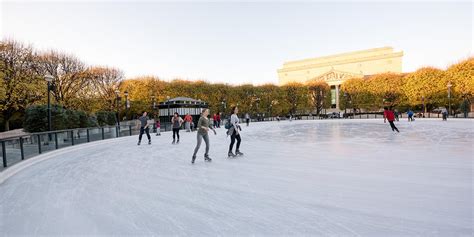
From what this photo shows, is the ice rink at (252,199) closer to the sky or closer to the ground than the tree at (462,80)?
closer to the ground

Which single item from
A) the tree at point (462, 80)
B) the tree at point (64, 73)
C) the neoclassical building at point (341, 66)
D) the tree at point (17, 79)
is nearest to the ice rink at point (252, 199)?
the tree at point (17, 79)

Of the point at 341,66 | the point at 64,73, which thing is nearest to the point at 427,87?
the point at 341,66

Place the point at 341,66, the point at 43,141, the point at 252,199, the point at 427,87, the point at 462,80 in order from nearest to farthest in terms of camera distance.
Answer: the point at 252,199 < the point at 43,141 < the point at 462,80 < the point at 427,87 < the point at 341,66

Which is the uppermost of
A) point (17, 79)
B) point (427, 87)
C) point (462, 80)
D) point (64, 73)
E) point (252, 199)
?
point (64, 73)

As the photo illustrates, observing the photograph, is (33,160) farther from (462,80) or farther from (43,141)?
(462,80)

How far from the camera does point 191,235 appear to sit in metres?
2.95

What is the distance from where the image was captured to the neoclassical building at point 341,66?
66856mm

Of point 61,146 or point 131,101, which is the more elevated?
point 131,101

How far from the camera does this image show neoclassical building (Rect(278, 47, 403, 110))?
66.9 meters

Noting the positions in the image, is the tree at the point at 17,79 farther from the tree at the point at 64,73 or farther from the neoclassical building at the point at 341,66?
the neoclassical building at the point at 341,66

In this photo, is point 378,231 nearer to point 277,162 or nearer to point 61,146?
point 277,162

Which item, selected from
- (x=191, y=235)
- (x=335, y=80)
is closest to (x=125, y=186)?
(x=191, y=235)

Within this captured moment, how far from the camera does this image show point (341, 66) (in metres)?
75.2

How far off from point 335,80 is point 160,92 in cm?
4626
